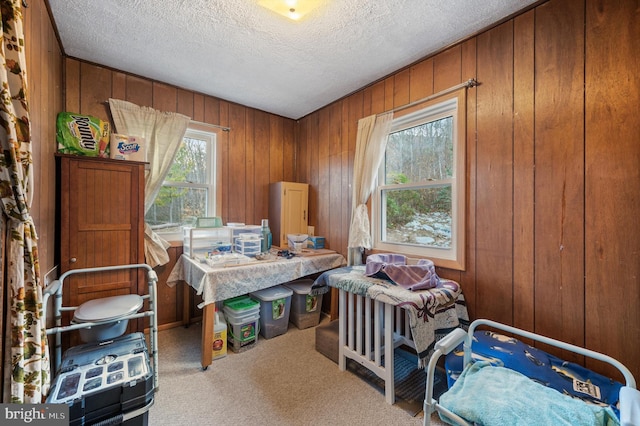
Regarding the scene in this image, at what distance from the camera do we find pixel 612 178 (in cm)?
139

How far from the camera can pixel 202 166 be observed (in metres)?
3.02

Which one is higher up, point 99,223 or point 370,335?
point 99,223

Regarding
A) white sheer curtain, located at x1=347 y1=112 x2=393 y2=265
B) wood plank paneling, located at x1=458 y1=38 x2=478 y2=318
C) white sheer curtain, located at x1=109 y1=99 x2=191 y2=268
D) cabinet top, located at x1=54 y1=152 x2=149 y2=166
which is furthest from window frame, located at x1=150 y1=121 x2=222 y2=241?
wood plank paneling, located at x1=458 y1=38 x2=478 y2=318

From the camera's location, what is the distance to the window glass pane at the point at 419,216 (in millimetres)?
2166

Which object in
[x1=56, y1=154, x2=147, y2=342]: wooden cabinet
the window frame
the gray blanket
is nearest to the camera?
the gray blanket

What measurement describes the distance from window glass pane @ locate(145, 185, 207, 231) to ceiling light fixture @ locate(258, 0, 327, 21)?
197 centimetres

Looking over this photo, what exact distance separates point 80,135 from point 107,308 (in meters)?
1.33

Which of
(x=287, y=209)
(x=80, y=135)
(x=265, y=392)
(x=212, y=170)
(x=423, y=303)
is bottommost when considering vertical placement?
(x=265, y=392)

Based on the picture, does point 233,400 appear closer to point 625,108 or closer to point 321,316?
point 321,316

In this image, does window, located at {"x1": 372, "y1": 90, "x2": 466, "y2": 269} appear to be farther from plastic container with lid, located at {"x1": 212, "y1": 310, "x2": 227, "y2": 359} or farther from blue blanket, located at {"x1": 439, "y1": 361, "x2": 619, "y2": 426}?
plastic container with lid, located at {"x1": 212, "y1": 310, "x2": 227, "y2": 359}

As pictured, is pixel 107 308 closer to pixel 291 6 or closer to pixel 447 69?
pixel 291 6

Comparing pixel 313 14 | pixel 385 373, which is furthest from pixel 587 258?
pixel 313 14

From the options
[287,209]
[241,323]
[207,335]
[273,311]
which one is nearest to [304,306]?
[273,311]

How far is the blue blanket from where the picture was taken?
0.96m
